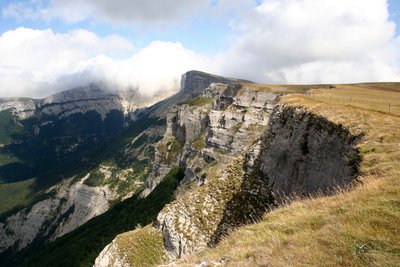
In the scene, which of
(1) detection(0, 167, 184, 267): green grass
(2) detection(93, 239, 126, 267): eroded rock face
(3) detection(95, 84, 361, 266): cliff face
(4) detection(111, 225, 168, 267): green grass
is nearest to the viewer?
(3) detection(95, 84, 361, 266): cliff face

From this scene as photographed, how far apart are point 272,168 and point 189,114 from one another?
153m

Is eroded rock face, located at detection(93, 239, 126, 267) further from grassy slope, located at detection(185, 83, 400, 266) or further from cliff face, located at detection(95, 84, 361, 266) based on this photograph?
grassy slope, located at detection(185, 83, 400, 266)

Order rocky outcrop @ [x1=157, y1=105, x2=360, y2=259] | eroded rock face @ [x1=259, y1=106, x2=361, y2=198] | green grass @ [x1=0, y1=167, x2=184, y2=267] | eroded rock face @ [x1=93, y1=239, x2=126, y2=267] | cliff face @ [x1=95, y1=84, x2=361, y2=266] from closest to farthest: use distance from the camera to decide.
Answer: eroded rock face @ [x1=259, y1=106, x2=361, y2=198] < cliff face @ [x1=95, y1=84, x2=361, y2=266] < rocky outcrop @ [x1=157, y1=105, x2=360, y2=259] < eroded rock face @ [x1=93, y1=239, x2=126, y2=267] < green grass @ [x1=0, y1=167, x2=184, y2=267]

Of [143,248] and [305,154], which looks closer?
[305,154]

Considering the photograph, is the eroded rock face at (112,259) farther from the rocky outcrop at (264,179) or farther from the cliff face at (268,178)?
the rocky outcrop at (264,179)

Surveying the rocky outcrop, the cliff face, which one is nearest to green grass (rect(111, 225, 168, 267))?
the cliff face

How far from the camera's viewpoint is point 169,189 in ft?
495

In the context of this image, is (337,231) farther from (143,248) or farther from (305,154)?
(143,248)

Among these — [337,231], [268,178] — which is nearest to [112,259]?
[268,178]

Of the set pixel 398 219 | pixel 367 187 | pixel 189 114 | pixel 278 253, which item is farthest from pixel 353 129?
pixel 189 114

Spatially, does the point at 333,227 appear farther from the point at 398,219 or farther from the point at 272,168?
the point at 272,168

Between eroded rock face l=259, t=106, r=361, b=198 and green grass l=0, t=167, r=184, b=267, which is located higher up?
eroded rock face l=259, t=106, r=361, b=198

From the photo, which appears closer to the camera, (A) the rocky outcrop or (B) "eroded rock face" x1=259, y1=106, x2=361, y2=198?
(B) "eroded rock face" x1=259, y1=106, x2=361, y2=198

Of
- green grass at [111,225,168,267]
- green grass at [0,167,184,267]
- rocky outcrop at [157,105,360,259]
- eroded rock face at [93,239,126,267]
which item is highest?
rocky outcrop at [157,105,360,259]
